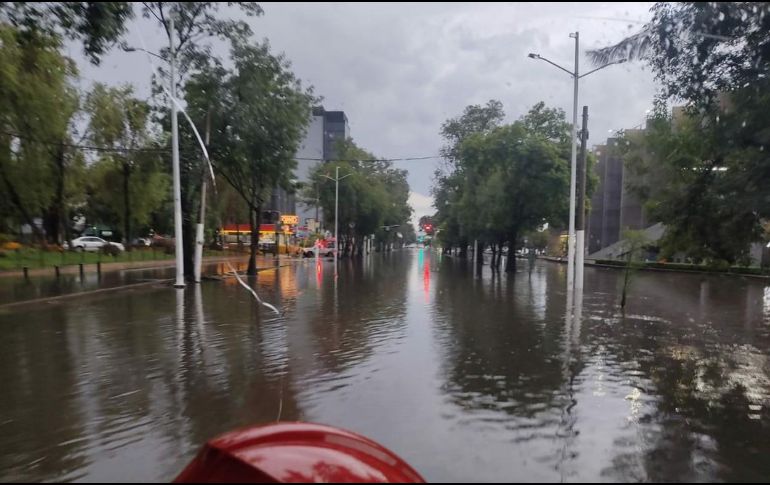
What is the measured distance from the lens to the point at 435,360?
7574mm

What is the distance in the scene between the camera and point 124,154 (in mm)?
28953

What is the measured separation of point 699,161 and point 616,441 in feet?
16.6

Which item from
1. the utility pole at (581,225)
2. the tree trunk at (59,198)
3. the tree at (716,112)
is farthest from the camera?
the tree trunk at (59,198)

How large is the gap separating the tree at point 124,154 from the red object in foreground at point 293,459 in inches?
917

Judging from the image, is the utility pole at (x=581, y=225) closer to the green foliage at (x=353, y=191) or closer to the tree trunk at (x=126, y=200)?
the tree trunk at (x=126, y=200)

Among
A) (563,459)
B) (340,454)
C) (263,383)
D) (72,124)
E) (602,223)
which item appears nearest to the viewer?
(340,454)

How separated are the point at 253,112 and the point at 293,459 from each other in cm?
2068

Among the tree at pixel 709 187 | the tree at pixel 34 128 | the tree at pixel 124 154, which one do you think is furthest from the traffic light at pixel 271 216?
the tree at pixel 709 187

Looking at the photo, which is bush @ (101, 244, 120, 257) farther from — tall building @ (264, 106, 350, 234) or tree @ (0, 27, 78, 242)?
tall building @ (264, 106, 350, 234)

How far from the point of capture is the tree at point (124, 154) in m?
27.5

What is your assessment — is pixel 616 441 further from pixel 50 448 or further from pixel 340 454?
pixel 50 448

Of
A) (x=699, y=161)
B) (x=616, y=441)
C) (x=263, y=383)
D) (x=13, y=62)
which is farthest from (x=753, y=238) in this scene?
(x=13, y=62)

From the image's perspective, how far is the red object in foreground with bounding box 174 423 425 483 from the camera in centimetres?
175

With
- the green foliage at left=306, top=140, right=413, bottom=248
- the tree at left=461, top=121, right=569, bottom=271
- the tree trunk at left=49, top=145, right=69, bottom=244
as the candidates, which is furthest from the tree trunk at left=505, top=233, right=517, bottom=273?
the tree trunk at left=49, top=145, right=69, bottom=244
